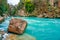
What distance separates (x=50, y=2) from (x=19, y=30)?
3241cm

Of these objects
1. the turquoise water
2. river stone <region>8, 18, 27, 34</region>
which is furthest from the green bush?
river stone <region>8, 18, 27, 34</region>

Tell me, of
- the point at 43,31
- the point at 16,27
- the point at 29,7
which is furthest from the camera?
the point at 29,7

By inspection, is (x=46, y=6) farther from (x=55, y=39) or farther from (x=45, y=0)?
(x=55, y=39)

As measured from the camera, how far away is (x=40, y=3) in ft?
141

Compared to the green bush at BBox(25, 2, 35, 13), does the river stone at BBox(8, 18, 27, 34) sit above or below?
above

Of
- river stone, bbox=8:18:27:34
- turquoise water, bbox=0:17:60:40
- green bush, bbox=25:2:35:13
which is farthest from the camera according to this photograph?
green bush, bbox=25:2:35:13

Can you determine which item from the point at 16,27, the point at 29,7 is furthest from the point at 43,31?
the point at 29,7

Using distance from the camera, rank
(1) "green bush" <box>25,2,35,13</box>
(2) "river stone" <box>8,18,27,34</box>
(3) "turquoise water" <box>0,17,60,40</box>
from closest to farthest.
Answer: (3) "turquoise water" <box>0,17,60,40</box>
(2) "river stone" <box>8,18,27,34</box>
(1) "green bush" <box>25,2,35,13</box>

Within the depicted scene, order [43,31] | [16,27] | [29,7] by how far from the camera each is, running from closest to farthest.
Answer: [16,27] → [43,31] → [29,7]

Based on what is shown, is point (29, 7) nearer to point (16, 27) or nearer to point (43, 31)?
point (43, 31)

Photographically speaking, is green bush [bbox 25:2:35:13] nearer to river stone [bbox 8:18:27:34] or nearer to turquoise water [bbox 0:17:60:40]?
turquoise water [bbox 0:17:60:40]

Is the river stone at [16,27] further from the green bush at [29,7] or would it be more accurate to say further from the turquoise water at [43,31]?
the green bush at [29,7]

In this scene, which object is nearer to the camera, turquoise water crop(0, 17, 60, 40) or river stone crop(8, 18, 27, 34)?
turquoise water crop(0, 17, 60, 40)

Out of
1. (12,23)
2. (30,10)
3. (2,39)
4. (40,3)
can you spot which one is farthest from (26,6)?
(2,39)
